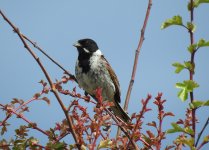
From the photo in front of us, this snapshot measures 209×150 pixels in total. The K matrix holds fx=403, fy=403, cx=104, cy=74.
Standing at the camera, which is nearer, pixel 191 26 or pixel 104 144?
pixel 191 26

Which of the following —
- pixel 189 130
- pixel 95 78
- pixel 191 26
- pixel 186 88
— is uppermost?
pixel 95 78

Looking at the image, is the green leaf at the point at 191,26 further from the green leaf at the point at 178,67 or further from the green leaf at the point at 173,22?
the green leaf at the point at 178,67

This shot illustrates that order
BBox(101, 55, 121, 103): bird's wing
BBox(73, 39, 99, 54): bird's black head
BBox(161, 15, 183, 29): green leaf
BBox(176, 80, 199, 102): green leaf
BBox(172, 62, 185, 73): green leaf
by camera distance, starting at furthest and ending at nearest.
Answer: BBox(73, 39, 99, 54): bird's black head → BBox(101, 55, 121, 103): bird's wing → BBox(161, 15, 183, 29): green leaf → BBox(172, 62, 185, 73): green leaf → BBox(176, 80, 199, 102): green leaf

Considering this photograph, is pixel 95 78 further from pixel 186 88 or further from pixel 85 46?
pixel 186 88

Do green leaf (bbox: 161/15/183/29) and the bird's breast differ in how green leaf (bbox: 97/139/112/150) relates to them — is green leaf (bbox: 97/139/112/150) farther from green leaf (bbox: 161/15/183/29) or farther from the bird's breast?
the bird's breast

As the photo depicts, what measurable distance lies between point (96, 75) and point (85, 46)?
982 millimetres

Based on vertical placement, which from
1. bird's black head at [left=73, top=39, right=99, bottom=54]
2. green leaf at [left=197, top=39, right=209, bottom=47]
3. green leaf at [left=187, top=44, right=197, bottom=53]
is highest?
bird's black head at [left=73, top=39, right=99, bottom=54]

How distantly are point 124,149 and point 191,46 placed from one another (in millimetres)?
713

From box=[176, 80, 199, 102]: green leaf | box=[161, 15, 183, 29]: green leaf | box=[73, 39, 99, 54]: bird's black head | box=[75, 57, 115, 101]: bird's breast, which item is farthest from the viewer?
box=[73, 39, 99, 54]: bird's black head

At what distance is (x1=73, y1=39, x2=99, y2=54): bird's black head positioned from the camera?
24.1 feet

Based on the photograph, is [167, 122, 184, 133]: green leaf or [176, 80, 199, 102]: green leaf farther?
[167, 122, 184, 133]: green leaf

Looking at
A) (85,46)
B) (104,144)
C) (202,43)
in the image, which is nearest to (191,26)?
(202,43)

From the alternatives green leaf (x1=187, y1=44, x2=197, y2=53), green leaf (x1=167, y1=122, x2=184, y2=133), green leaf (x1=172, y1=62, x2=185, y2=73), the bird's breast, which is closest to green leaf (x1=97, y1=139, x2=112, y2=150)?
green leaf (x1=167, y1=122, x2=184, y2=133)

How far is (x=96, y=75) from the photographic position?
263 inches
